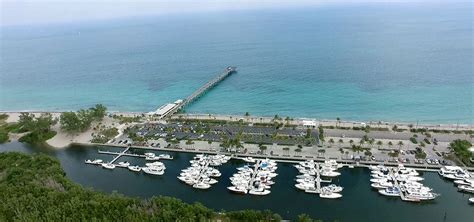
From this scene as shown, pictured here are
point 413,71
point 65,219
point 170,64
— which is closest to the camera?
point 65,219

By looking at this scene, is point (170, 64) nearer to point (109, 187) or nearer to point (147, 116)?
point (147, 116)

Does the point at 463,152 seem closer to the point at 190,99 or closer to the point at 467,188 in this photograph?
the point at 467,188

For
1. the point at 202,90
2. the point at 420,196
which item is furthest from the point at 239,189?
the point at 202,90

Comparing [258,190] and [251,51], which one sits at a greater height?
[251,51]

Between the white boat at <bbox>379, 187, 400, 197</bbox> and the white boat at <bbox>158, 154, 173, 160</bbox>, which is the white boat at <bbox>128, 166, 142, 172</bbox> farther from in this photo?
the white boat at <bbox>379, 187, 400, 197</bbox>

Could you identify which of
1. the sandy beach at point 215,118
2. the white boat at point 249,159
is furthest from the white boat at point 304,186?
the sandy beach at point 215,118

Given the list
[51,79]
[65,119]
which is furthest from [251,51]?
[65,119]
